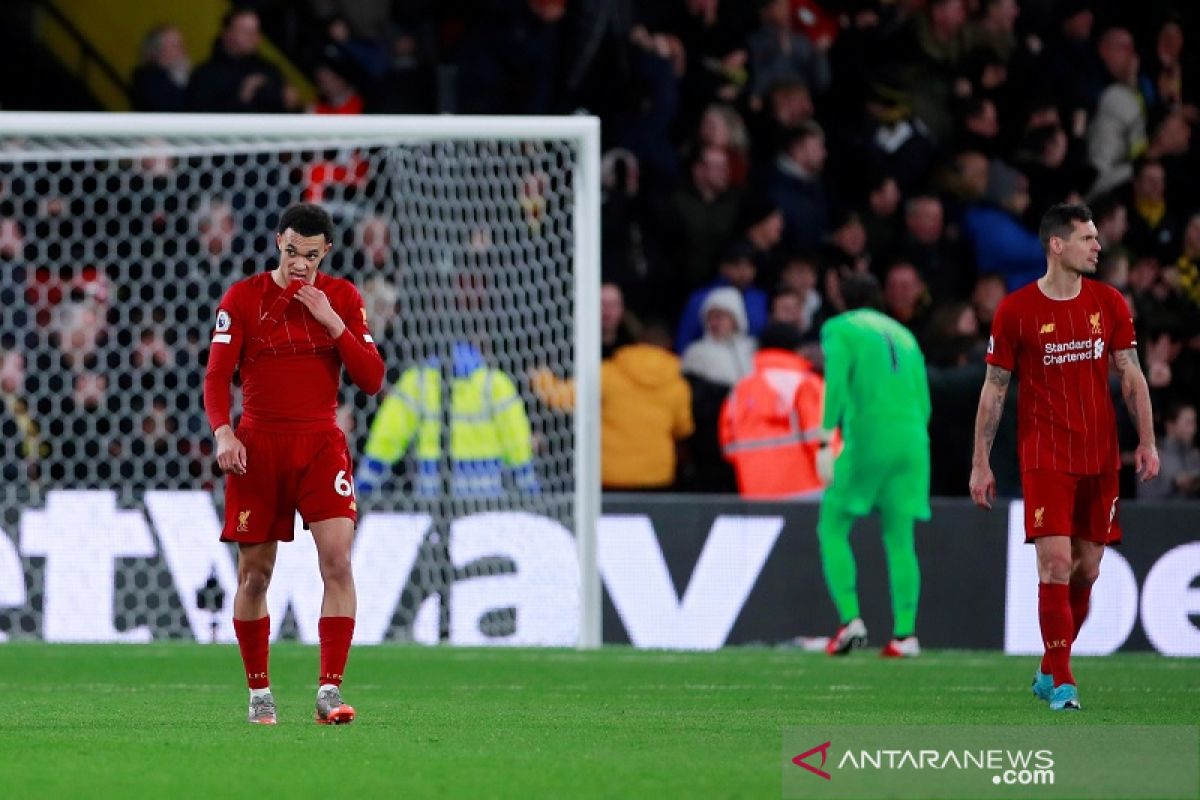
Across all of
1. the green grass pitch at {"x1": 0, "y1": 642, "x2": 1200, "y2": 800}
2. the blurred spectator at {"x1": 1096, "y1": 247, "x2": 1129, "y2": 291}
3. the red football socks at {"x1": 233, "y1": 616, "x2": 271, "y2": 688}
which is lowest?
the green grass pitch at {"x1": 0, "y1": 642, "x2": 1200, "y2": 800}

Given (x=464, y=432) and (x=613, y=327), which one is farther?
(x=613, y=327)

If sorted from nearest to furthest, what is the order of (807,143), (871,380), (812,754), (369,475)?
1. (812,754)
2. (871,380)
3. (369,475)
4. (807,143)

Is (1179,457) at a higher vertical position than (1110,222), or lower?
lower

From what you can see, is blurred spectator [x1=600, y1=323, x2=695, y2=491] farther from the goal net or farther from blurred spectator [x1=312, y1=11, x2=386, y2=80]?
blurred spectator [x1=312, y1=11, x2=386, y2=80]

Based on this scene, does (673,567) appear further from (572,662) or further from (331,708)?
(331,708)

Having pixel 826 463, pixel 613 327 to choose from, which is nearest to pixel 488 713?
pixel 826 463

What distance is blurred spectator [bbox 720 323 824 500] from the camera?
14.1 meters

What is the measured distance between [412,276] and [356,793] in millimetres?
8168

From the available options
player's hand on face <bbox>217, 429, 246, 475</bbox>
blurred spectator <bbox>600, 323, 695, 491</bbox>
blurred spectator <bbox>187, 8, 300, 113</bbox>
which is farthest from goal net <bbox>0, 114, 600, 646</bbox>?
player's hand on face <bbox>217, 429, 246, 475</bbox>

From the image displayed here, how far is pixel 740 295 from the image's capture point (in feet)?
49.3

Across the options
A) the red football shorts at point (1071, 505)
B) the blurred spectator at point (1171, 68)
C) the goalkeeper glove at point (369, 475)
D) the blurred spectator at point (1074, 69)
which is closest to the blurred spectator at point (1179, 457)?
the blurred spectator at point (1074, 69)

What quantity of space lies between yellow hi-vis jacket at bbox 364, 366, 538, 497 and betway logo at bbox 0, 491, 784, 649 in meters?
0.23

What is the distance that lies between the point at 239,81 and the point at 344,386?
7.40 feet

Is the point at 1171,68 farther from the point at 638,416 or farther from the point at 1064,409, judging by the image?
the point at 1064,409
